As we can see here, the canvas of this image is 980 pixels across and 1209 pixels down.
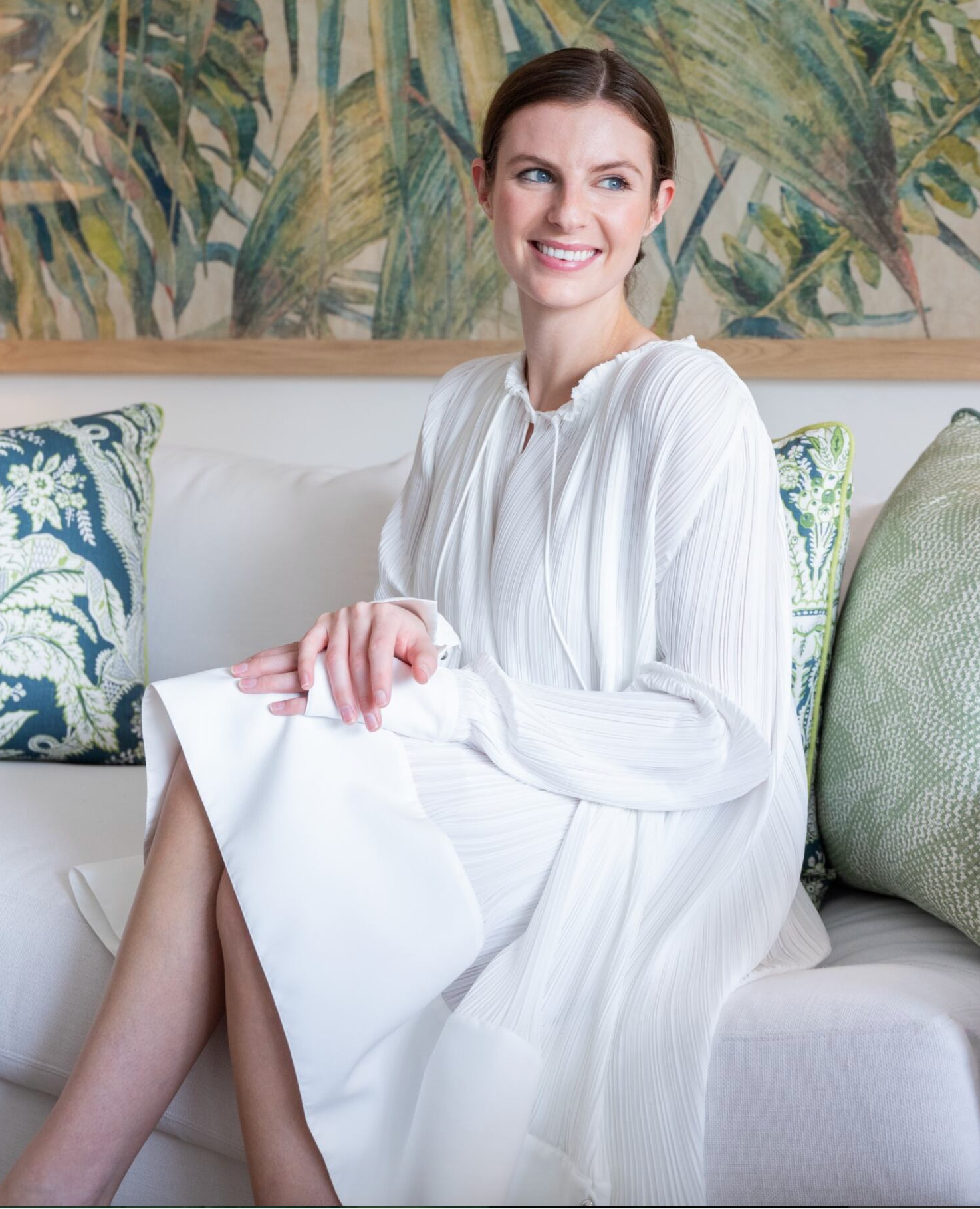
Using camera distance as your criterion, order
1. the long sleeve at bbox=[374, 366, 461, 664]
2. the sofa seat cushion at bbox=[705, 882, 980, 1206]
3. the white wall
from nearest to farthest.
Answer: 1. the sofa seat cushion at bbox=[705, 882, 980, 1206]
2. the long sleeve at bbox=[374, 366, 461, 664]
3. the white wall

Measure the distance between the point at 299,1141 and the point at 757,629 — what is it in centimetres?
69

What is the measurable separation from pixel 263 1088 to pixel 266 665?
41 centimetres

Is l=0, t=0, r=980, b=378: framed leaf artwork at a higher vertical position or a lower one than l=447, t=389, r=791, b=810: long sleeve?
higher

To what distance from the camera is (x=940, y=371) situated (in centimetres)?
210

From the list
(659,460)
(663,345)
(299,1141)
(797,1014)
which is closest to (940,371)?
(663,345)

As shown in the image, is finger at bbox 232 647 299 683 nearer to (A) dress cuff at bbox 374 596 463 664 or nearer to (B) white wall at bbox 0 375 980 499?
(A) dress cuff at bbox 374 596 463 664

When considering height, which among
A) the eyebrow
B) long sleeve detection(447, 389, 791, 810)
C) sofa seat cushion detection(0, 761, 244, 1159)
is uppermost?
the eyebrow

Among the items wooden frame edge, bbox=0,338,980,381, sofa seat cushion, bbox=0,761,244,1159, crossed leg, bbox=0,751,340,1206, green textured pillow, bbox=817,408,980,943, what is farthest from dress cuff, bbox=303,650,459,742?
wooden frame edge, bbox=0,338,980,381

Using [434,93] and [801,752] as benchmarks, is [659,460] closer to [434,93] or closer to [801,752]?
[801,752]

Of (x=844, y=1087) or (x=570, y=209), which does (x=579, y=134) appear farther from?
(x=844, y=1087)

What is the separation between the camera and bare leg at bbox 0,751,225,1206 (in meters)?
1.09

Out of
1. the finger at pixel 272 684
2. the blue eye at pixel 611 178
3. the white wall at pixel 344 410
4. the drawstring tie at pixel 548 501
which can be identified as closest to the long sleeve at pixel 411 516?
the drawstring tie at pixel 548 501

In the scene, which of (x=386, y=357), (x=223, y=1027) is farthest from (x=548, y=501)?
(x=386, y=357)

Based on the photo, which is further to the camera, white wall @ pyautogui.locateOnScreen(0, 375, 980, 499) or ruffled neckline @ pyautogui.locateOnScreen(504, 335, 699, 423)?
white wall @ pyautogui.locateOnScreen(0, 375, 980, 499)
